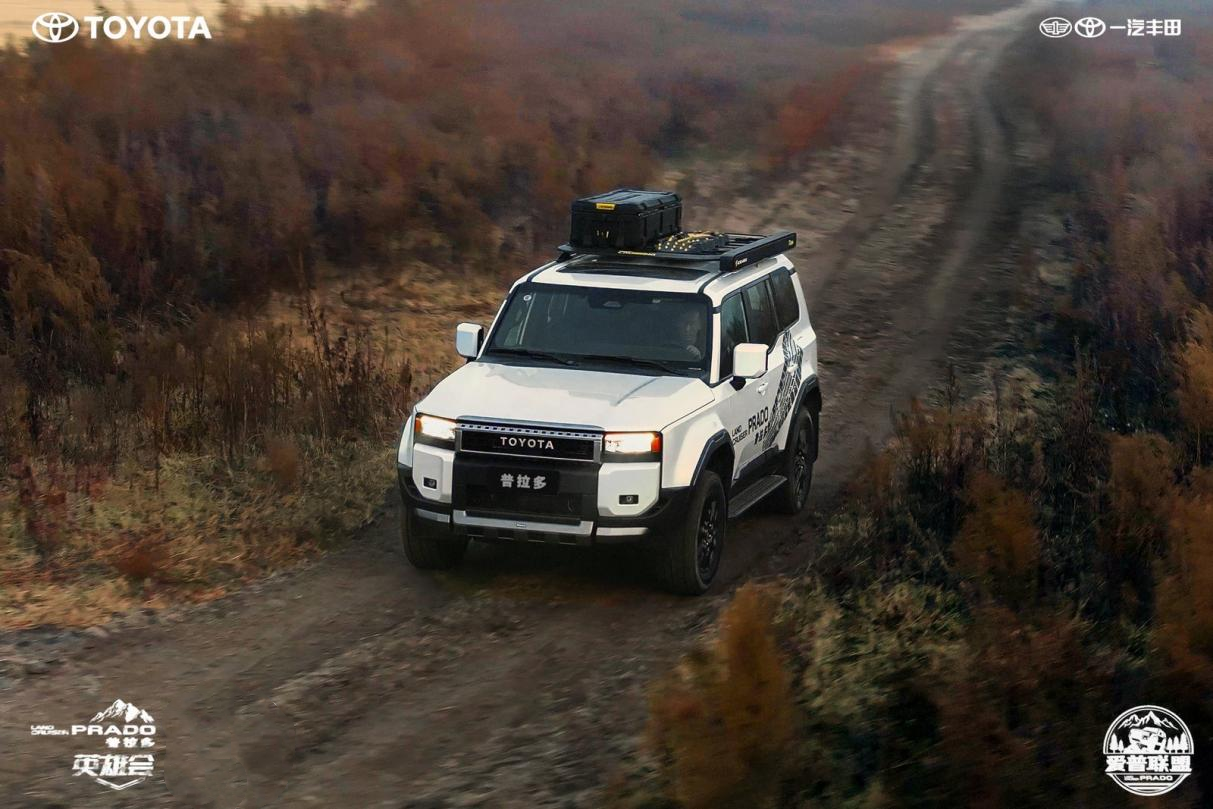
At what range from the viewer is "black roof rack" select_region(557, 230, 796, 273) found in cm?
986

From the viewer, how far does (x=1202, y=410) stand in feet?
33.2

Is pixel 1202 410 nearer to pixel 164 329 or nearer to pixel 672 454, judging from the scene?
pixel 672 454

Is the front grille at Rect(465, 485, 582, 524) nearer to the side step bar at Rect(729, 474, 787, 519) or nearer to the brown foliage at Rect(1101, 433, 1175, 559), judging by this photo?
the side step bar at Rect(729, 474, 787, 519)

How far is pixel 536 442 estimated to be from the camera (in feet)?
27.1

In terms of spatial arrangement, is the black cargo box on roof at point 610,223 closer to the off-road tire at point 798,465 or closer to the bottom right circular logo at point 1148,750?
the off-road tire at point 798,465

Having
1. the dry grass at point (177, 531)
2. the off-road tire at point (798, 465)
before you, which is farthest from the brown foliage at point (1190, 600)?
the dry grass at point (177, 531)

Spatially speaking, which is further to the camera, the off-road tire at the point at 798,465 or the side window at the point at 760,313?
the off-road tire at the point at 798,465

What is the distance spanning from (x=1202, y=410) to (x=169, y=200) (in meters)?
11.3

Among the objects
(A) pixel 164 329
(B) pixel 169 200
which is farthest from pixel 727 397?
(B) pixel 169 200

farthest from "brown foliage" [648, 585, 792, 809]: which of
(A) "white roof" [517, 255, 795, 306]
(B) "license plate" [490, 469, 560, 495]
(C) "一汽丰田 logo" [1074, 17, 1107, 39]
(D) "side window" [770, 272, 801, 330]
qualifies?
(C) "一汽丰田 logo" [1074, 17, 1107, 39]

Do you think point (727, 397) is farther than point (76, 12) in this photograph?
No

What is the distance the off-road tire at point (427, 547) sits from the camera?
29.2 feet

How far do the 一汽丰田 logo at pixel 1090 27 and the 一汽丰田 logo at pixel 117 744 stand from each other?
38.5m

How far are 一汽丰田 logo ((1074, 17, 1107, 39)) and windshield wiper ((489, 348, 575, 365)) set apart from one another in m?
35.1
